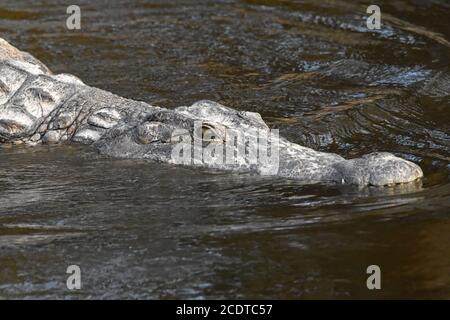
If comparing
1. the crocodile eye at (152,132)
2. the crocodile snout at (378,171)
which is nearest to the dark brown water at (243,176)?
the crocodile snout at (378,171)

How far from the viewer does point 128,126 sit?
7.72 meters

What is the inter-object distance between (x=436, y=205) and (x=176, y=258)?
1.83 meters

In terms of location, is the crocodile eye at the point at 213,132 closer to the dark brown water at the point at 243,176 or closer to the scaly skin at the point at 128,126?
the scaly skin at the point at 128,126

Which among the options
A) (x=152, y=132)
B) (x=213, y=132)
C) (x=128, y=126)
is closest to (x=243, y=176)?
(x=213, y=132)

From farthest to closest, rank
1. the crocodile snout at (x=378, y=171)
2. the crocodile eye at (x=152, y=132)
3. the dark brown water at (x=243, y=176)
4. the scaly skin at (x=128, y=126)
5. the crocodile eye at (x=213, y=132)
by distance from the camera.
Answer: the crocodile eye at (x=152, y=132) < the crocodile eye at (x=213, y=132) < the scaly skin at (x=128, y=126) < the crocodile snout at (x=378, y=171) < the dark brown water at (x=243, y=176)

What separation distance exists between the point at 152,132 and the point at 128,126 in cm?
36

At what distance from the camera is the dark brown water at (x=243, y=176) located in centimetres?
497

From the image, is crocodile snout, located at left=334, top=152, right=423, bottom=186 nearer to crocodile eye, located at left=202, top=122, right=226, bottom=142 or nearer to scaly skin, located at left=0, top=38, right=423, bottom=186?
scaly skin, located at left=0, top=38, right=423, bottom=186

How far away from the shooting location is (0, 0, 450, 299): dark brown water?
4969 millimetres

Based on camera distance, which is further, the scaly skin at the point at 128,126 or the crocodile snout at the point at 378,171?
the scaly skin at the point at 128,126

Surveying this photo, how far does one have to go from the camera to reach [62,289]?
483 cm

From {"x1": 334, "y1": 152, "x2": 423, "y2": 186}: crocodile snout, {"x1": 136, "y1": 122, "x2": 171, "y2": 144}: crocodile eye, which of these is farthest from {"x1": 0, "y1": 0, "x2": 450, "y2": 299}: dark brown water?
{"x1": 136, "y1": 122, "x2": 171, "y2": 144}: crocodile eye

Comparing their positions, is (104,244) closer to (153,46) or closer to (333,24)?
(153,46)

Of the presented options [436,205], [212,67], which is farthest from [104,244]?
[212,67]
